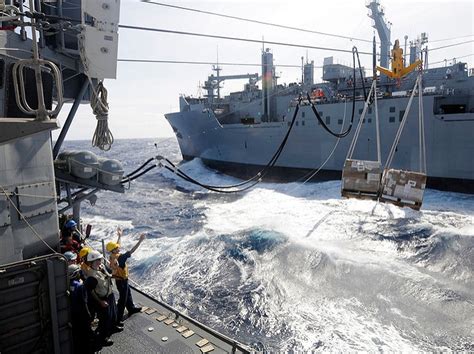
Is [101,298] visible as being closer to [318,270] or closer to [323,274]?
[323,274]

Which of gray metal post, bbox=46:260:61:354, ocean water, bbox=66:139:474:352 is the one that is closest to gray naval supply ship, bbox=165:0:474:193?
ocean water, bbox=66:139:474:352

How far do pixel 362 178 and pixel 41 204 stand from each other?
9.62 meters

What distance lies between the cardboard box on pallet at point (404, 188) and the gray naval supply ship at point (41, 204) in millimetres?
8181

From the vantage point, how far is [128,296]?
548 centimetres

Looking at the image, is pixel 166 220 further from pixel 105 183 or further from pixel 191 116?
pixel 191 116

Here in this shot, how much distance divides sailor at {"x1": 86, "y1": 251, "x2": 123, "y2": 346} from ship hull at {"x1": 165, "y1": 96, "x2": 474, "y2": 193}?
2329 cm

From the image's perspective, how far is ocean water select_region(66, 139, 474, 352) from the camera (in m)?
7.91

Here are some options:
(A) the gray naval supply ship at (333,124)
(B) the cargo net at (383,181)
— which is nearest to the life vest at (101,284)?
(B) the cargo net at (383,181)

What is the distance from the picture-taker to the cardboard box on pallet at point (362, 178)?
11.2 meters

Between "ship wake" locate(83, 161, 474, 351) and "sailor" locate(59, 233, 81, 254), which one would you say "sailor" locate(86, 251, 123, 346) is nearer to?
"sailor" locate(59, 233, 81, 254)

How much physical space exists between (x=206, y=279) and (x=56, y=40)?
26.2 feet

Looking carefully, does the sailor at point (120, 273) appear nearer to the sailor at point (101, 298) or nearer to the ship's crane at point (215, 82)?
the sailor at point (101, 298)

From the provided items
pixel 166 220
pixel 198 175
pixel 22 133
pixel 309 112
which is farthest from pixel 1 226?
pixel 198 175

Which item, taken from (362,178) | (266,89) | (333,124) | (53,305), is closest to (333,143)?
(333,124)
